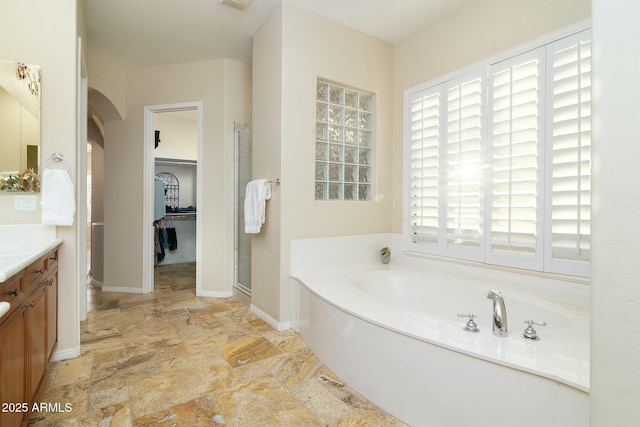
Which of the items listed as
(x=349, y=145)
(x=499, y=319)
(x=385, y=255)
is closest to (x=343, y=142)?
(x=349, y=145)

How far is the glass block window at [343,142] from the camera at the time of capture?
293 centimetres

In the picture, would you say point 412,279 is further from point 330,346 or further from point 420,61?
point 420,61

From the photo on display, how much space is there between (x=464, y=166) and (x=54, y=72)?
2993mm

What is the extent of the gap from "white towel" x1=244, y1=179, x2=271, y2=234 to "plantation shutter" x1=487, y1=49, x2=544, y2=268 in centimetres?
180

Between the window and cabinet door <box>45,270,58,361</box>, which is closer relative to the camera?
cabinet door <box>45,270,58,361</box>

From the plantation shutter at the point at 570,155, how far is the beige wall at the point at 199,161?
306cm

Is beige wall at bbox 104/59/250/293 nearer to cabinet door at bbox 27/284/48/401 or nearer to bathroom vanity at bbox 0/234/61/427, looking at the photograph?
bathroom vanity at bbox 0/234/61/427

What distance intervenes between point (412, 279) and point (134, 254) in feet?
10.6

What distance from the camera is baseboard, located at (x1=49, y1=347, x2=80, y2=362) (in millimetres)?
2123

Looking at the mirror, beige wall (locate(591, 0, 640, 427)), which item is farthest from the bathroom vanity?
beige wall (locate(591, 0, 640, 427))

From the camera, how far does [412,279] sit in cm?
270

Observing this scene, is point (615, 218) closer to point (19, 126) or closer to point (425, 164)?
point (425, 164)

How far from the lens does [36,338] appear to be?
1554 millimetres

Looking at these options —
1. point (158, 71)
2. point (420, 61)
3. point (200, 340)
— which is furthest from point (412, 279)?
point (158, 71)
